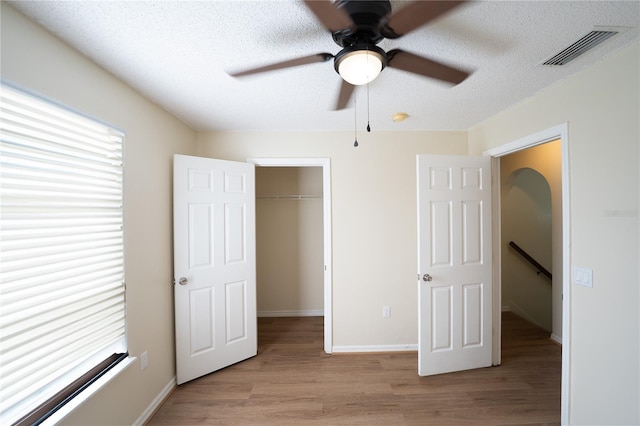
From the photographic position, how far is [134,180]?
5.68ft

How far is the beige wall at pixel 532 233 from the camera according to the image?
2.93 meters

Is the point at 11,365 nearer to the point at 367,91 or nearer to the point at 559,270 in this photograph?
the point at 367,91

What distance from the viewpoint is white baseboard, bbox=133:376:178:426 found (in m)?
1.73

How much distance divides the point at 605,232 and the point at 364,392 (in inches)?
79.2

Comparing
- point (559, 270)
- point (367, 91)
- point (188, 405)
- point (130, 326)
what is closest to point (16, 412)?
point (130, 326)

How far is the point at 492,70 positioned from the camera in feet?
5.02

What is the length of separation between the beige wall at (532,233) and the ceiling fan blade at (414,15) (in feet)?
10.4

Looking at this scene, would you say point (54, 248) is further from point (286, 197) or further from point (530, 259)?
point (530, 259)

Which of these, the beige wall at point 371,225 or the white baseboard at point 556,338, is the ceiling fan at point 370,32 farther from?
the white baseboard at point 556,338

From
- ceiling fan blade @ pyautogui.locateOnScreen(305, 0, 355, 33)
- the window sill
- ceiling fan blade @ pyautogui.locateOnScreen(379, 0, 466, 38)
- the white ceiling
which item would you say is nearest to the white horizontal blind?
the window sill

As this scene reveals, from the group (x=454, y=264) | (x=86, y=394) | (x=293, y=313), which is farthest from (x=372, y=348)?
(x=86, y=394)

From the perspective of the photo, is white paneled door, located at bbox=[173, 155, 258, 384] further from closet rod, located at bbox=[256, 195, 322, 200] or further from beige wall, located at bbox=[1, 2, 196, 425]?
closet rod, located at bbox=[256, 195, 322, 200]

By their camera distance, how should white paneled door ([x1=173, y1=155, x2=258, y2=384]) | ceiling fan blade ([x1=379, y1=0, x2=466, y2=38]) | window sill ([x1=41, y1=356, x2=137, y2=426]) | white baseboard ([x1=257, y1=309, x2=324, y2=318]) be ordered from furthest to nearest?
white baseboard ([x1=257, y1=309, x2=324, y2=318]) → white paneled door ([x1=173, y1=155, x2=258, y2=384]) → window sill ([x1=41, y1=356, x2=137, y2=426]) → ceiling fan blade ([x1=379, y1=0, x2=466, y2=38])

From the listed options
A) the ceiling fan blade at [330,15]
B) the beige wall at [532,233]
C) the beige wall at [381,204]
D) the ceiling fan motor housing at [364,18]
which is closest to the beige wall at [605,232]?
the beige wall at [381,204]
